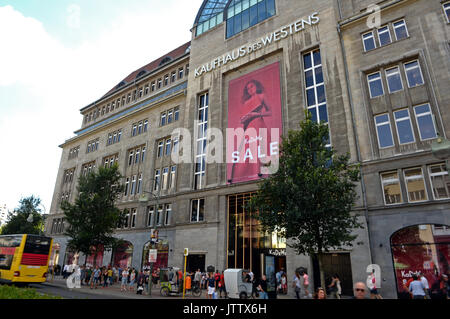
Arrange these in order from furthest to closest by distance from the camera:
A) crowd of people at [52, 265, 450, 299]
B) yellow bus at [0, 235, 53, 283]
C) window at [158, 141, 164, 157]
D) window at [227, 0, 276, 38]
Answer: window at [158, 141, 164, 157] → window at [227, 0, 276, 38] → yellow bus at [0, 235, 53, 283] → crowd of people at [52, 265, 450, 299]

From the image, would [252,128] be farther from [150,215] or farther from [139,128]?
[139,128]

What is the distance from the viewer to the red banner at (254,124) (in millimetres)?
26995

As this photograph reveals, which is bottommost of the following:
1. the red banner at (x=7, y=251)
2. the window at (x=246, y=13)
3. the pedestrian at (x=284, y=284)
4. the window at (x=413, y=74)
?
the pedestrian at (x=284, y=284)

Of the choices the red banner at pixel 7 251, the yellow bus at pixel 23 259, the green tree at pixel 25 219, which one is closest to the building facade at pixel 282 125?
the yellow bus at pixel 23 259

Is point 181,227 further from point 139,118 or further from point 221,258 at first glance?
point 139,118

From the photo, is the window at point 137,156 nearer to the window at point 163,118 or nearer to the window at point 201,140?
the window at point 163,118

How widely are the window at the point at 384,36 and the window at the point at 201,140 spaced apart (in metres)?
18.8

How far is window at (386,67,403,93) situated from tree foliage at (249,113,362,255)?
9191 mm

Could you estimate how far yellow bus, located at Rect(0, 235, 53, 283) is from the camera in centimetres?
2075

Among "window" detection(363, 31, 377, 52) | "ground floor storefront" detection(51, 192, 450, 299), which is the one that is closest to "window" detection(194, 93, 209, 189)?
"ground floor storefront" detection(51, 192, 450, 299)

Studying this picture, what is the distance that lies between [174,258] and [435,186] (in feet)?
78.3

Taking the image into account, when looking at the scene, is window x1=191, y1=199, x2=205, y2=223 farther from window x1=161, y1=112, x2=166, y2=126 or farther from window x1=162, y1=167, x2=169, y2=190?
window x1=161, y1=112, x2=166, y2=126
